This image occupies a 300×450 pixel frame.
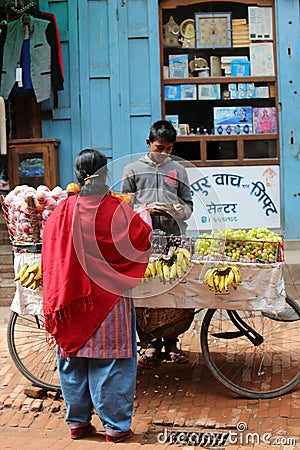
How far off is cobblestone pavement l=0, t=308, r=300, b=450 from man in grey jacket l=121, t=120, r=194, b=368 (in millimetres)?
219

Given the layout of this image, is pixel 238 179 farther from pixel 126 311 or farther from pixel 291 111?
pixel 126 311

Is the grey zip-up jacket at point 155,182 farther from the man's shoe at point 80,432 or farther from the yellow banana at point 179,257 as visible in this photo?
the man's shoe at point 80,432

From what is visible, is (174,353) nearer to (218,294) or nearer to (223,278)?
(218,294)

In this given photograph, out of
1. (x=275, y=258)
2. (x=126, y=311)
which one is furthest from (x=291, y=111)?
(x=126, y=311)

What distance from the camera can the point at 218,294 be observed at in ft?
17.1

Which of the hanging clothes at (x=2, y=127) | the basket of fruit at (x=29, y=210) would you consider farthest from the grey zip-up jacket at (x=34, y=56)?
the basket of fruit at (x=29, y=210)

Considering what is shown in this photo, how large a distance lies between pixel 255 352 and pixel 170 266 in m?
1.63

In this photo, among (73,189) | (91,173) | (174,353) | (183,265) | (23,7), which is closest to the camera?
(91,173)

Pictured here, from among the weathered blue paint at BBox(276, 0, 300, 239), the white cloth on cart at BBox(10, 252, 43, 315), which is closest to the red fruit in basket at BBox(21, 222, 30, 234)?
the white cloth on cart at BBox(10, 252, 43, 315)

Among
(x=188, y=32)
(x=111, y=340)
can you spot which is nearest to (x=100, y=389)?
(x=111, y=340)

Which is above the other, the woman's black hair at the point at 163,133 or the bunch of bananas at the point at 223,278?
the woman's black hair at the point at 163,133

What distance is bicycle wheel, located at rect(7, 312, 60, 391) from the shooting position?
5.67 metres

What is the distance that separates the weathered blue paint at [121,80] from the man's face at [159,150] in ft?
11.1

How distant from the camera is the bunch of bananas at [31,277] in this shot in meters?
5.31
